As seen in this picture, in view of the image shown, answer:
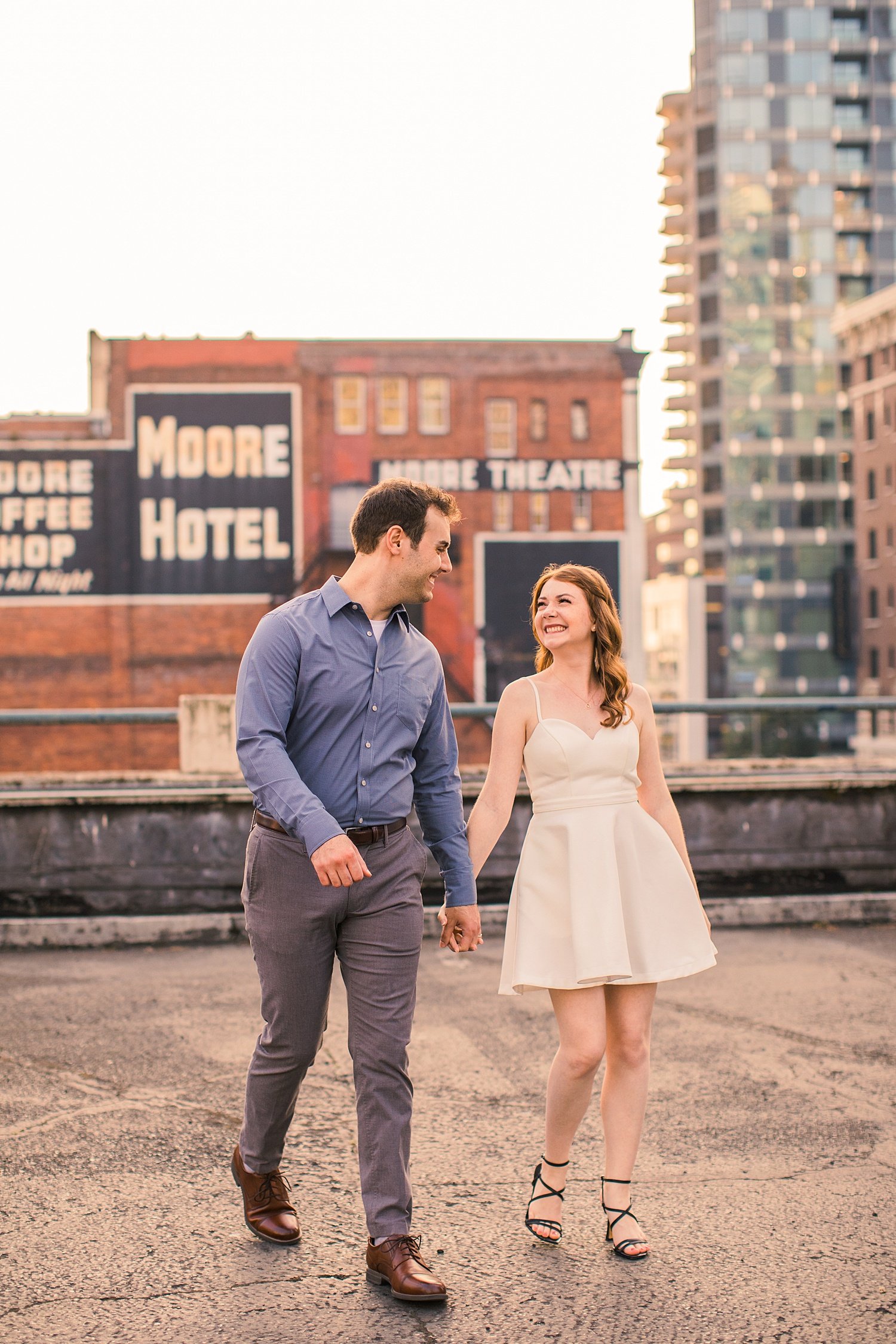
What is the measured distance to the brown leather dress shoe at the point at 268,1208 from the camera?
3.88m

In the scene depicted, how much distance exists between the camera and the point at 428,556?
12.4 ft

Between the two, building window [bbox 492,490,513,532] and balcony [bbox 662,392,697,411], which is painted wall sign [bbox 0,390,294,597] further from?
balcony [bbox 662,392,697,411]

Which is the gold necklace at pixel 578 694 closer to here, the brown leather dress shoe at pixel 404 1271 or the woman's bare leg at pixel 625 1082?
the woman's bare leg at pixel 625 1082

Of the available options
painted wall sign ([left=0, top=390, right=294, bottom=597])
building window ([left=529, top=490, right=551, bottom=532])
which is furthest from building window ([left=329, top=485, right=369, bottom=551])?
building window ([left=529, top=490, right=551, bottom=532])

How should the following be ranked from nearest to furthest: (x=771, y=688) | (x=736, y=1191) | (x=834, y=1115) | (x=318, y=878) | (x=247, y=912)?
(x=318, y=878), (x=247, y=912), (x=736, y=1191), (x=834, y=1115), (x=771, y=688)

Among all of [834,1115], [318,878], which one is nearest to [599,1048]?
[318,878]

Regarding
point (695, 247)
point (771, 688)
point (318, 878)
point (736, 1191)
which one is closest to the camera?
point (318, 878)

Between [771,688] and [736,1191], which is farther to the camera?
[771,688]

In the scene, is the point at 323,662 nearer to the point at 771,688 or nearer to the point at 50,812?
the point at 50,812

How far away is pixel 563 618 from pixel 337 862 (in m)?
1.13

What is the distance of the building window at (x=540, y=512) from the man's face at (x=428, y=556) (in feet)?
161

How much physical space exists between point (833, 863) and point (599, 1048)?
6269 mm

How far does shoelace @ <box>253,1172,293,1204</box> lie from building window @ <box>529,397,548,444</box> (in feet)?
163

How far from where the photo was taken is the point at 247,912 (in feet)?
12.5
